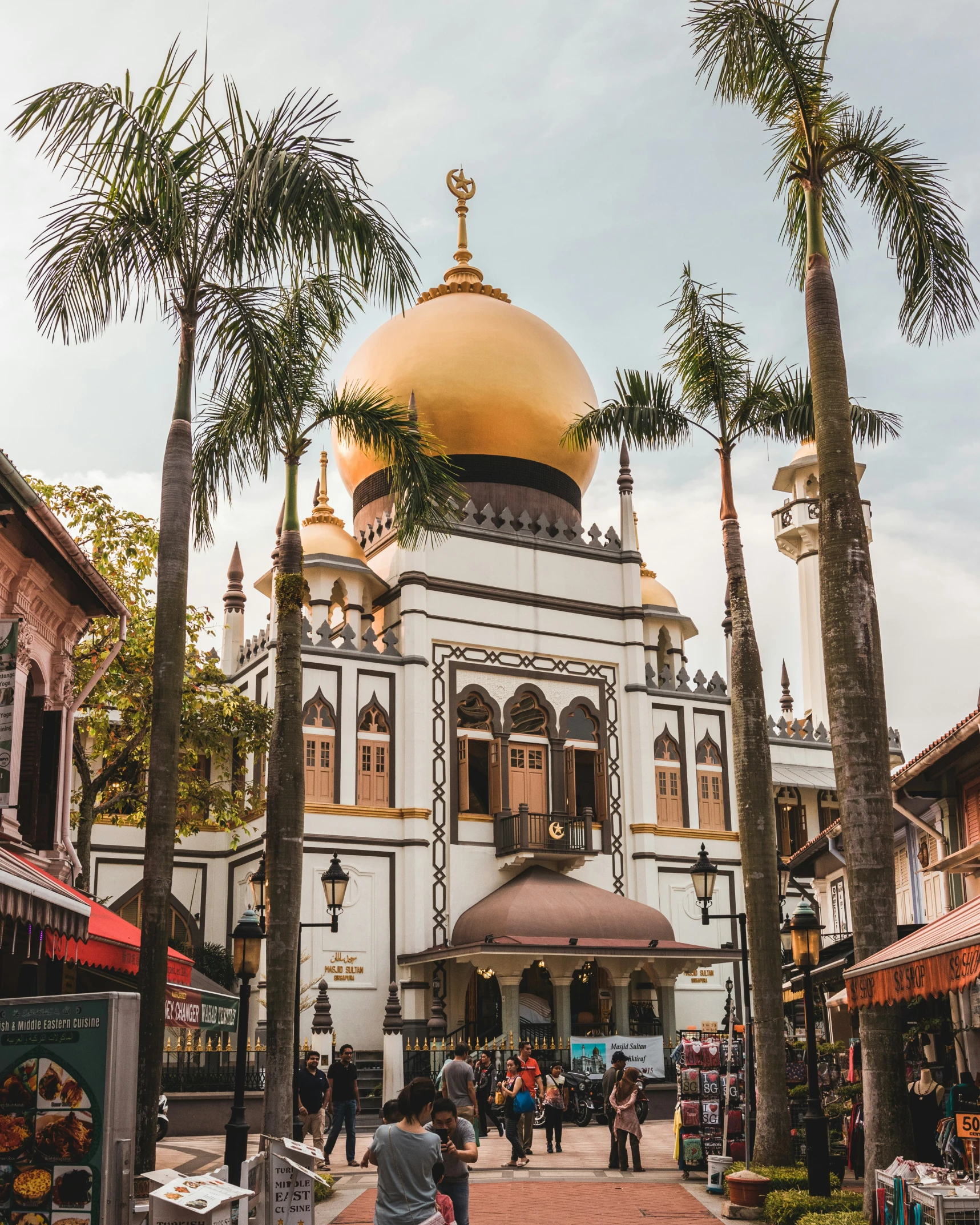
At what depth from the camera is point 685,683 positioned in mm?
36562

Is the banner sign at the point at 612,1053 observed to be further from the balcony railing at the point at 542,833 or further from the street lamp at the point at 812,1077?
the street lamp at the point at 812,1077

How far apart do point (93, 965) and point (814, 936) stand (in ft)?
24.6

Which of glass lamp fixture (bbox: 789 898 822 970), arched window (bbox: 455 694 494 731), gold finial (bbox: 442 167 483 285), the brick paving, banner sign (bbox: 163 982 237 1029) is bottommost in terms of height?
the brick paving

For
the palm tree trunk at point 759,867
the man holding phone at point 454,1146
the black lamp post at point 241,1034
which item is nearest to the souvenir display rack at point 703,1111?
the palm tree trunk at point 759,867

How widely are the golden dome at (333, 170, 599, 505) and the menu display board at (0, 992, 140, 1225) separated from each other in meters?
28.5

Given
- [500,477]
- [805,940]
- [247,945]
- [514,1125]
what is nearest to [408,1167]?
[247,945]

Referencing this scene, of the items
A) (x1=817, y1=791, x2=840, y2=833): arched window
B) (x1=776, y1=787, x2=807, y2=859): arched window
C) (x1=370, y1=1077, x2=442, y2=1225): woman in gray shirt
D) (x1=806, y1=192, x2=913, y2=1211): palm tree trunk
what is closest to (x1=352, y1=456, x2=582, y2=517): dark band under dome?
(x1=776, y1=787, x2=807, y2=859): arched window

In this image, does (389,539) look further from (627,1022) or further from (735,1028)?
(735,1028)

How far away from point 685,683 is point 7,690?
26808 mm

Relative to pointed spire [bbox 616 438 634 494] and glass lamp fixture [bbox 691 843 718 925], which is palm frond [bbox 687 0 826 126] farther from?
pointed spire [bbox 616 438 634 494]

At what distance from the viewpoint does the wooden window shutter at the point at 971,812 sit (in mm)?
17734

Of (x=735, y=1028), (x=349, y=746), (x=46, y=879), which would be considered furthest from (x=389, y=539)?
(x=46, y=879)

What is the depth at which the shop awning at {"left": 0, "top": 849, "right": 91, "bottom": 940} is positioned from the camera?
8.68m

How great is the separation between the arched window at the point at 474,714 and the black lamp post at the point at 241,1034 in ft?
60.9
